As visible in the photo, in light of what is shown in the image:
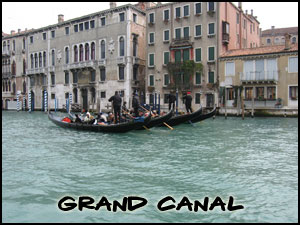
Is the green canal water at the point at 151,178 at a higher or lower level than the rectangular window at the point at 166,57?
lower

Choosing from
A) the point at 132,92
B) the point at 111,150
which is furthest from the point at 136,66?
the point at 111,150

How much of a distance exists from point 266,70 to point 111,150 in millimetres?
13960

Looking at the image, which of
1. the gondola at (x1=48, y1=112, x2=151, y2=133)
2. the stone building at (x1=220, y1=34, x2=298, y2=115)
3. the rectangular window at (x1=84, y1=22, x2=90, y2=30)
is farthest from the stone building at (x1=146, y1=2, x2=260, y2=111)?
the gondola at (x1=48, y1=112, x2=151, y2=133)

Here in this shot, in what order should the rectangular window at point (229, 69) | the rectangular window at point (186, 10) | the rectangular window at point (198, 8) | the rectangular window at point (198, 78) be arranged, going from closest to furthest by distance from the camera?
the rectangular window at point (229, 69) < the rectangular window at point (198, 8) < the rectangular window at point (198, 78) < the rectangular window at point (186, 10)

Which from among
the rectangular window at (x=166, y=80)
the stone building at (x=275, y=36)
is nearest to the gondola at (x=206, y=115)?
the rectangular window at (x=166, y=80)

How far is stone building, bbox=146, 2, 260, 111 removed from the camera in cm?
2052

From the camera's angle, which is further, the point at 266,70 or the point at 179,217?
the point at 266,70

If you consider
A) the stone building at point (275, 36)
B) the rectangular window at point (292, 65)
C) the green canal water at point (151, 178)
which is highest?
the stone building at point (275, 36)

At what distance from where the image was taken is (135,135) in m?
10.2

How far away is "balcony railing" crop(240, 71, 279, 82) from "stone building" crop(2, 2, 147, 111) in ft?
26.0

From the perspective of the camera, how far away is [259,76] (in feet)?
62.2

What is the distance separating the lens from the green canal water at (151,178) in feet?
11.4

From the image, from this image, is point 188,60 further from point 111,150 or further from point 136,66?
point 111,150

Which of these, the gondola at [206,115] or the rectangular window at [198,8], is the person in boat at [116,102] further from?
the rectangular window at [198,8]
